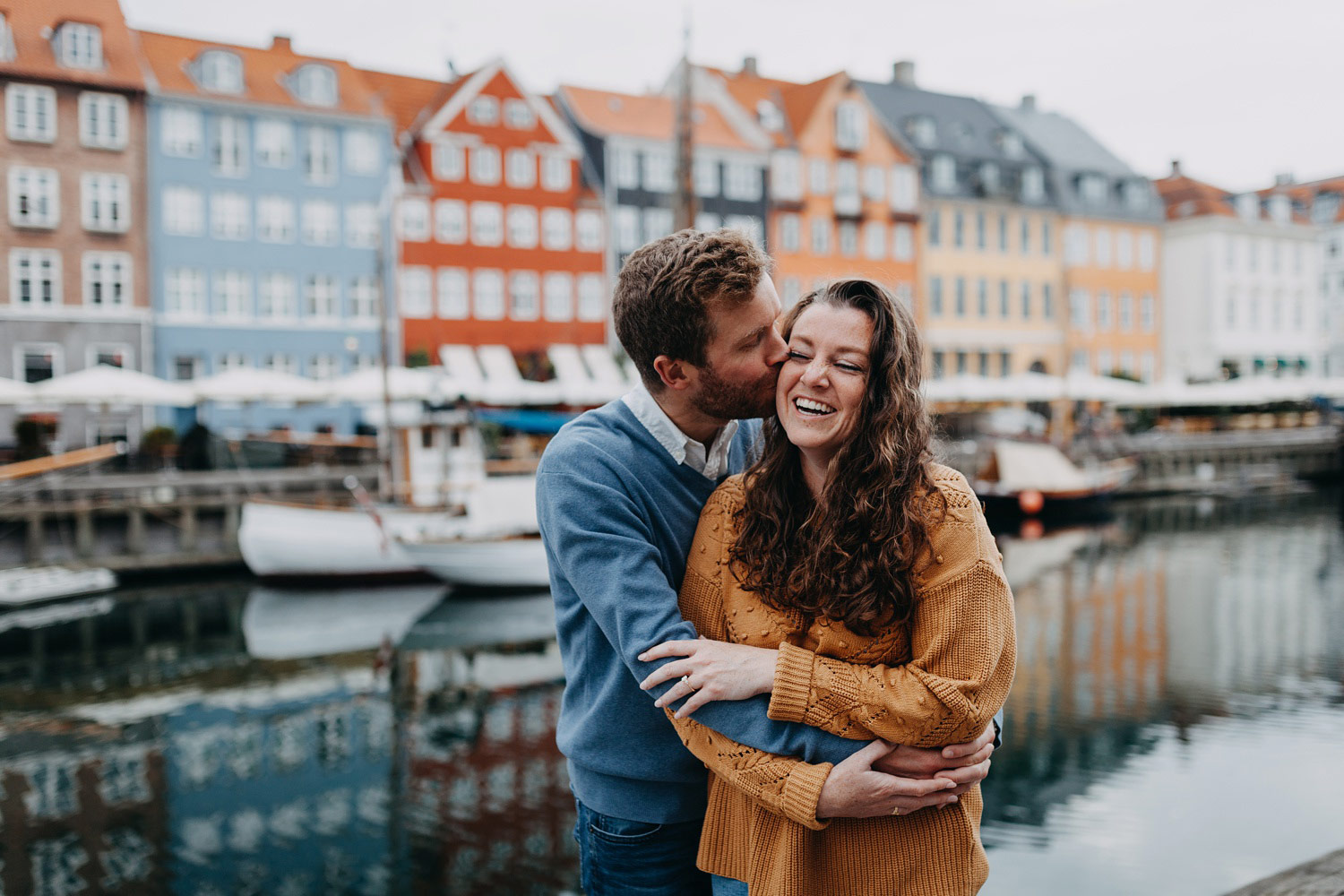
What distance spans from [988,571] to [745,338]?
64 cm

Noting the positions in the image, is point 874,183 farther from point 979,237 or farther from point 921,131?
Answer: point 979,237

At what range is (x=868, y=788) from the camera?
6.23ft

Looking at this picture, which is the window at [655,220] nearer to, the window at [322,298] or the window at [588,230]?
the window at [588,230]

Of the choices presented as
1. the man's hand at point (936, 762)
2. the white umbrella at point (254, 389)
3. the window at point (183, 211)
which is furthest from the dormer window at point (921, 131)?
the man's hand at point (936, 762)

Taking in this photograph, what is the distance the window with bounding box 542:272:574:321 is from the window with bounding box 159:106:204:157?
10.6 m

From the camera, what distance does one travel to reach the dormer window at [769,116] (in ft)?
134

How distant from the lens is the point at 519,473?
66.4 ft

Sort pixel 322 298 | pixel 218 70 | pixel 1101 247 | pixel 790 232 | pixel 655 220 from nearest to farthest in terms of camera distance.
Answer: pixel 218 70 < pixel 322 298 < pixel 655 220 < pixel 790 232 < pixel 1101 247

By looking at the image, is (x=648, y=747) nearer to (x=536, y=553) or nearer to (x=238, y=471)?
(x=536, y=553)

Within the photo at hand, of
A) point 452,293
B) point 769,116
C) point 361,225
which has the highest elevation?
point 769,116

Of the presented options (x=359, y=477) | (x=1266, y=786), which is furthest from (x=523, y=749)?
(x=359, y=477)

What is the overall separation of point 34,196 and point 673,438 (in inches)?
1269

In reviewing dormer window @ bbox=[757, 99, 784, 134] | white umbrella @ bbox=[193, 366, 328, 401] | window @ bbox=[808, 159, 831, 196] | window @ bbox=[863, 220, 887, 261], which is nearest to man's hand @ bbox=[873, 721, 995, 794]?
white umbrella @ bbox=[193, 366, 328, 401]

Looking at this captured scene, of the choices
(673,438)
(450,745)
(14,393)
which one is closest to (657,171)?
(14,393)
